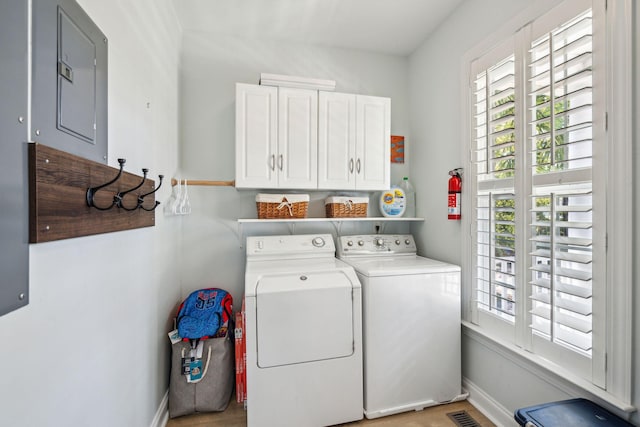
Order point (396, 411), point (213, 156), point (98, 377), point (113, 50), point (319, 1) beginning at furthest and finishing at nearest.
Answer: point (213, 156), point (319, 1), point (396, 411), point (113, 50), point (98, 377)

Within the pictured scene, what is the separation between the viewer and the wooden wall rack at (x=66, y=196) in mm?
692

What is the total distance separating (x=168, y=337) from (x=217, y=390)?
48cm

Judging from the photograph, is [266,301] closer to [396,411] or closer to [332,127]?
[396,411]

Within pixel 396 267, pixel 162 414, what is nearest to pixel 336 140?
pixel 396 267

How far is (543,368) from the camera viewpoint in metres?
1.46

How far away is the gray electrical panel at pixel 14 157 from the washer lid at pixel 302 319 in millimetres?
1145

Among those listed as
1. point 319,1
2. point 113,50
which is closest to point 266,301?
point 113,50

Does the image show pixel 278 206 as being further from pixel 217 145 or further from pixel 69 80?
pixel 69 80

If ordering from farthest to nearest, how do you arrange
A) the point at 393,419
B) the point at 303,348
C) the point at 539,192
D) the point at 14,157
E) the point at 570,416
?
the point at 393,419 → the point at 303,348 → the point at 539,192 → the point at 570,416 → the point at 14,157

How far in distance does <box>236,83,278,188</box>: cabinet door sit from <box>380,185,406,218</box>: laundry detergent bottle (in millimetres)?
953

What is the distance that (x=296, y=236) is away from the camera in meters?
2.28

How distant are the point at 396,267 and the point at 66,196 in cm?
173

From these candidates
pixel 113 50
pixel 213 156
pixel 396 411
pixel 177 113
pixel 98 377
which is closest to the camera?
pixel 98 377

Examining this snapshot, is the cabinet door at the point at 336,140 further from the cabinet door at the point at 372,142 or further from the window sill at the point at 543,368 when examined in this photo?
the window sill at the point at 543,368
